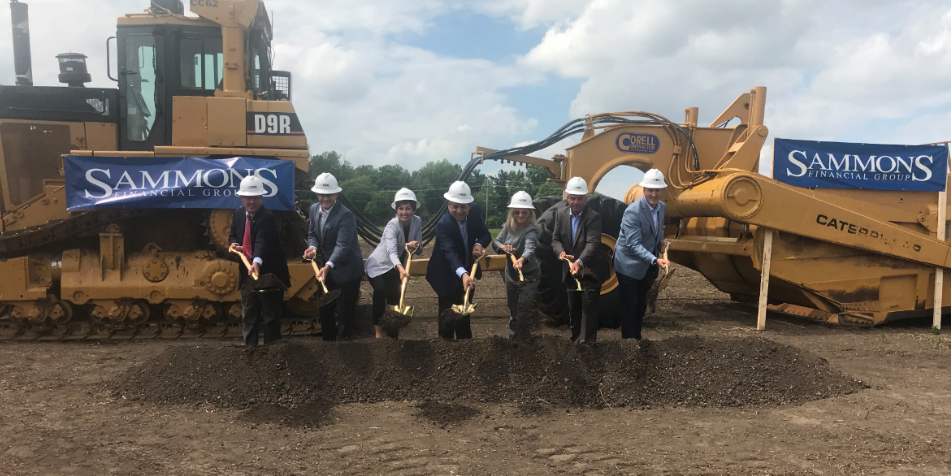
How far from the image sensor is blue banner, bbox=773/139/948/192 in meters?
7.72

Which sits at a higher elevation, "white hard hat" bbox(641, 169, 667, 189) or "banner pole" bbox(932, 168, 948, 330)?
"white hard hat" bbox(641, 169, 667, 189)

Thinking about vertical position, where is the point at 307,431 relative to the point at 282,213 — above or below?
below

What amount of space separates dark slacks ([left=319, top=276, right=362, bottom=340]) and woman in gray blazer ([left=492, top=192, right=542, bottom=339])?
4.61 ft

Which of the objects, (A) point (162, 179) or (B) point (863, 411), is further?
(A) point (162, 179)

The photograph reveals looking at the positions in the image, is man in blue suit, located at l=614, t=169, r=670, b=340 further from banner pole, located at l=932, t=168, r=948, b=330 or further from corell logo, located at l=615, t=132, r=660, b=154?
banner pole, located at l=932, t=168, r=948, b=330

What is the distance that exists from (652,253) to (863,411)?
2.01 m

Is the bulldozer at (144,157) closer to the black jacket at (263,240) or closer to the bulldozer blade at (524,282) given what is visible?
the black jacket at (263,240)

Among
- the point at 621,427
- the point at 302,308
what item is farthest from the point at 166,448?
the point at 302,308

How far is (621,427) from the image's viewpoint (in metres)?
4.09

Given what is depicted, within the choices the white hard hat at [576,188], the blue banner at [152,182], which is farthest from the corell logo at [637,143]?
the blue banner at [152,182]

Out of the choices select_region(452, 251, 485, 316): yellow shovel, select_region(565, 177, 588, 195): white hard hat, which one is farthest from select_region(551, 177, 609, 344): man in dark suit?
select_region(452, 251, 485, 316): yellow shovel

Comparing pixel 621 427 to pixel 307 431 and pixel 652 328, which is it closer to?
pixel 307 431

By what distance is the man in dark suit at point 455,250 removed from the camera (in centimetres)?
527

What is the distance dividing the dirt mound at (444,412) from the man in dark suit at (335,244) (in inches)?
58.7
